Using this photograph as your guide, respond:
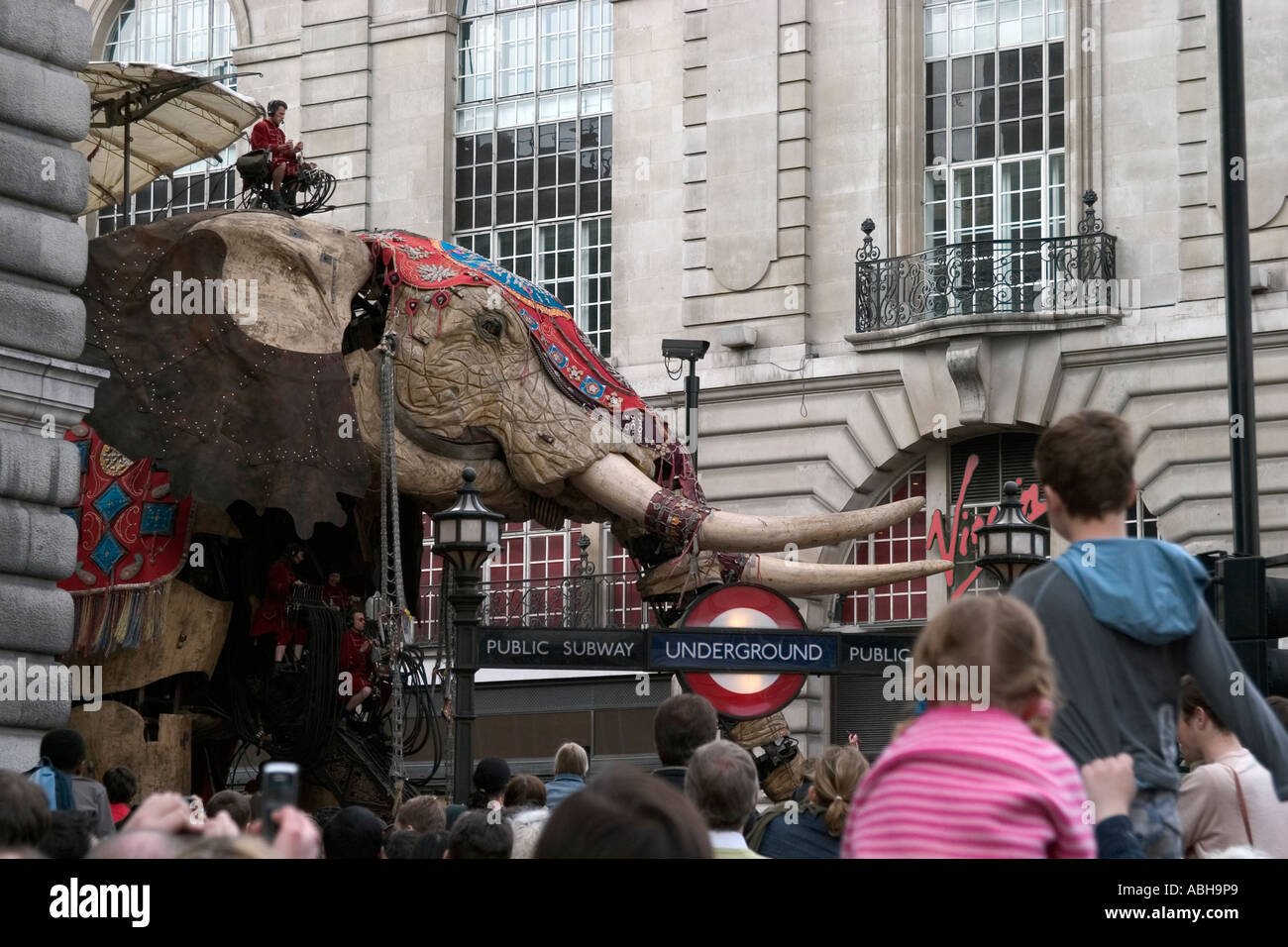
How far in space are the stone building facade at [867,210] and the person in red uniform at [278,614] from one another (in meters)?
13.2

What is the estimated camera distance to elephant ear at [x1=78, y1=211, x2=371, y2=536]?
13977 millimetres

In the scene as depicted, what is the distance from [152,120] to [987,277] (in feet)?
45.3

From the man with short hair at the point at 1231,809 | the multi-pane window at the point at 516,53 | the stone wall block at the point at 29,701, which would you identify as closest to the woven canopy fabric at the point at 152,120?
the stone wall block at the point at 29,701

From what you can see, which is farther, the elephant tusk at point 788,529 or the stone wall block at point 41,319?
the elephant tusk at point 788,529

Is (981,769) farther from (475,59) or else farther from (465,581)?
(475,59)

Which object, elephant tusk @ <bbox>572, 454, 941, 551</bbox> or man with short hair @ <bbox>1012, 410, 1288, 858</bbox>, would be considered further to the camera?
elephant tusk @ <bbox>572, 454, 941, 551</bbox>

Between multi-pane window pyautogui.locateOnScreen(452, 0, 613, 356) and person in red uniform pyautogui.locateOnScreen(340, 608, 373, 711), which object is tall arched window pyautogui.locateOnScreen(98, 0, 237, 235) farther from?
person in red uniform pyautogui.locateOnScreen(340, 608, 373, 711)

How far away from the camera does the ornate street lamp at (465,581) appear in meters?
12.9

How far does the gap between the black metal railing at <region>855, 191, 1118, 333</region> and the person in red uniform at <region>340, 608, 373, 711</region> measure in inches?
565

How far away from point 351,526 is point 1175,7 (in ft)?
52.3

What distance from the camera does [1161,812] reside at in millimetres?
5293

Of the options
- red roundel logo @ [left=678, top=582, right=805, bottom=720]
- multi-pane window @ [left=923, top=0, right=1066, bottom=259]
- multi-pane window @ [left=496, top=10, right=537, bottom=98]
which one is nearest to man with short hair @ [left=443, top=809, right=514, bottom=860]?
red roundel logo @ [left=678, top=582, right=805, bottom=720]

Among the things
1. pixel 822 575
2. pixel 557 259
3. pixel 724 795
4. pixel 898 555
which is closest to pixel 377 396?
pixel 822 575

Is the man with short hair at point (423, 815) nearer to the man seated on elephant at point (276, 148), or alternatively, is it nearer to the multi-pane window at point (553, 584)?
the man seated on elephant at point (276, 148)
